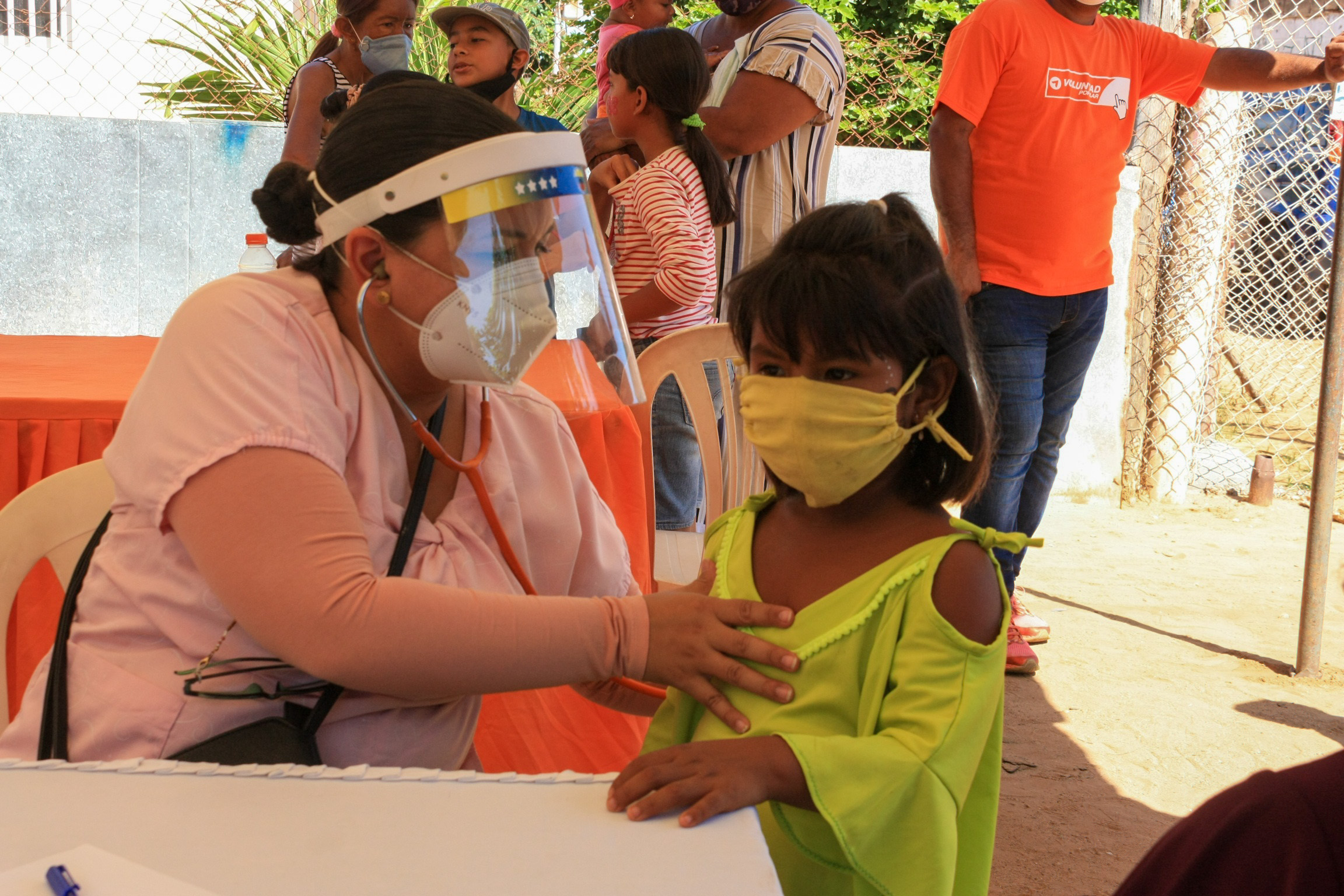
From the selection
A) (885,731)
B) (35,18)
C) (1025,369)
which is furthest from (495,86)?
(35,18)

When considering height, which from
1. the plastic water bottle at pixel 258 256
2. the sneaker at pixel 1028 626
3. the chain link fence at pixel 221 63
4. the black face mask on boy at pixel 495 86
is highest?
the chain link fence at pixel 221 63

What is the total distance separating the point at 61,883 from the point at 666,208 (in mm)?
2138

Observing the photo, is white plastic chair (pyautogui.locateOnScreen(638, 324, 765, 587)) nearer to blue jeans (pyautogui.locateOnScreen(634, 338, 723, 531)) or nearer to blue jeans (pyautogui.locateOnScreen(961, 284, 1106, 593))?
blue jeans (pyautogui.locateOnScreen(634, 338, 723, 531))

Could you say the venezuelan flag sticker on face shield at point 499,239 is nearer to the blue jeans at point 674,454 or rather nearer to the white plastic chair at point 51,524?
the white plastic chair at point 51,524

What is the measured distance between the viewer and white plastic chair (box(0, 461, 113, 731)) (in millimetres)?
1306

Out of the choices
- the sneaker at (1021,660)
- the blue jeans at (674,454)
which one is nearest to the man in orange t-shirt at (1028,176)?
the sneaker at (1021,660)

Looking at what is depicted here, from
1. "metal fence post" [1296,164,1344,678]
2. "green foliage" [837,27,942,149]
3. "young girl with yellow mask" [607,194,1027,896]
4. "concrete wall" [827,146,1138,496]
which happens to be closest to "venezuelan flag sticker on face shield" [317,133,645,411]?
"young girl with yellow mask" [607,194,1027,896]

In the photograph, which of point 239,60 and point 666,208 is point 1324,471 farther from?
point 239,60

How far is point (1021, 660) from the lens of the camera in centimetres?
324

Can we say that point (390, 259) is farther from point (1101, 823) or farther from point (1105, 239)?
point (1105, 239)

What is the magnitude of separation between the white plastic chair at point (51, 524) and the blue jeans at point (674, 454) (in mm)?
1473

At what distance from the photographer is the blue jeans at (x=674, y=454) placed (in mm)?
2736

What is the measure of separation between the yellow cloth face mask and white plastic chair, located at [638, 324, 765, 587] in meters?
1.02

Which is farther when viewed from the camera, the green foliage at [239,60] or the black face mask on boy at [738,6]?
the green foliage at [239,60]
